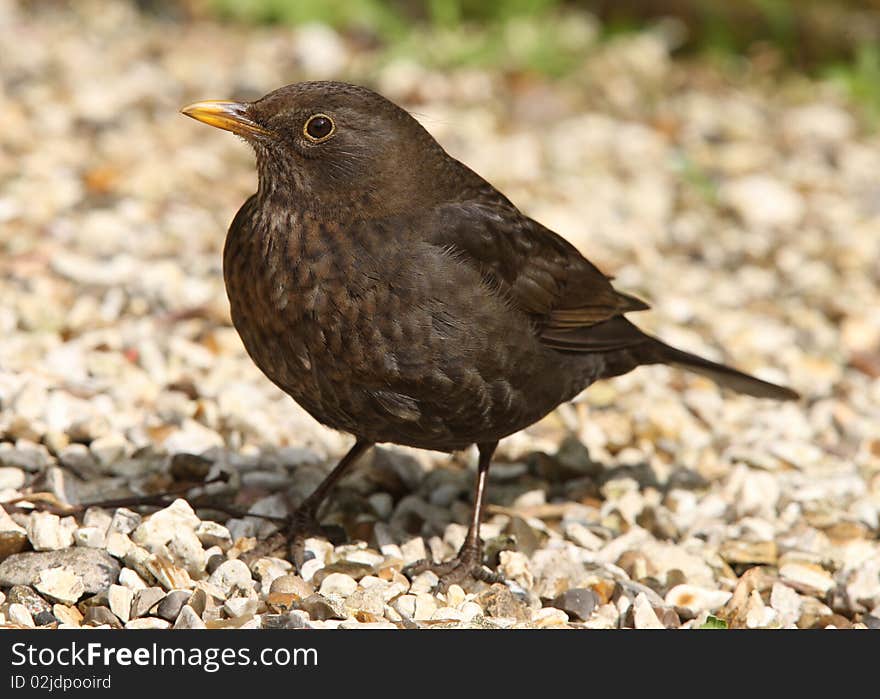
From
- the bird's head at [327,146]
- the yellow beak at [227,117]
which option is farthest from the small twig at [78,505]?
the yellow beak at [227,117]

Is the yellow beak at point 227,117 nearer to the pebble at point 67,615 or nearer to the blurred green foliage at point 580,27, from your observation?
the pebble at point 67,615

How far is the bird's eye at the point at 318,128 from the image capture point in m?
4.31

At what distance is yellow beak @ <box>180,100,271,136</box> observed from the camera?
4328 millimetres

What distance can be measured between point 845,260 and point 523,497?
10.3 ft

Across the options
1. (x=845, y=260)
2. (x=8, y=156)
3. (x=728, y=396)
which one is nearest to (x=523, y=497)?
(x=728, y=396)

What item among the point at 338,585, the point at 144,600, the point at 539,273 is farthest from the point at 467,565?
the point at 144,600

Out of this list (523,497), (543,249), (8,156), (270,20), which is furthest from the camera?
(270,20)

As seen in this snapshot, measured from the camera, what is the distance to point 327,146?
4.31m

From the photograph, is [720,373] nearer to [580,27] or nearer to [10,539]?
[10,539]

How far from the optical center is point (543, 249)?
15.8 feet

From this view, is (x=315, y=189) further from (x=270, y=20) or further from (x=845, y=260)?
(x=270, y=20)

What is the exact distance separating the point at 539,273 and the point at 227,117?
120cm

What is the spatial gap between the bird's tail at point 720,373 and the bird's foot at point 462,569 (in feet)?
3.77

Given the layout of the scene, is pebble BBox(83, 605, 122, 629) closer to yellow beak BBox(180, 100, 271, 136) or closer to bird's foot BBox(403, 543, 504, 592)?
bird's foot BBox(403, 543, 504, 592)
